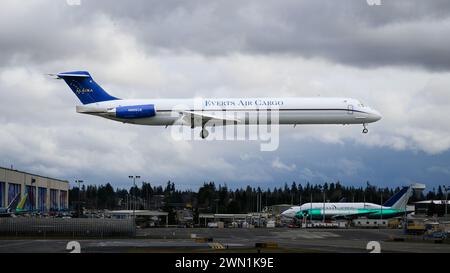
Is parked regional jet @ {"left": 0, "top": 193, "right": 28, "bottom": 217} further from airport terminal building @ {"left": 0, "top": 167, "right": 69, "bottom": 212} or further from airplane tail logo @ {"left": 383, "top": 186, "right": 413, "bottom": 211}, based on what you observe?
airplane tail logo @ {"left": 383, "top": 186, "right": 413, "bottom": 211}

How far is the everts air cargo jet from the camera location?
107 metres

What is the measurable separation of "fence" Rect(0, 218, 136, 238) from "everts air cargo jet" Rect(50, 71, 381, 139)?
697 inches

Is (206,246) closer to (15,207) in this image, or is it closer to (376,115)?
(376,115)

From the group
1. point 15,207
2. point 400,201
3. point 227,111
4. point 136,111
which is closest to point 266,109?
point 227,111

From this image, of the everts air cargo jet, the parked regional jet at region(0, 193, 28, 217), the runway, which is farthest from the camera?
the parked regional jet at region(0, 193, 28, 217)

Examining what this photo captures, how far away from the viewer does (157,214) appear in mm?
192000

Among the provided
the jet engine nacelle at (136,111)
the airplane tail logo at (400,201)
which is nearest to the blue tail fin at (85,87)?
the jet engine nacelle at (136,111)

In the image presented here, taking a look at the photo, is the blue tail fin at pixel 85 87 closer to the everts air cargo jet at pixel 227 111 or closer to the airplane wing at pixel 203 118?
the everts air cargo jet at pixel 227 111

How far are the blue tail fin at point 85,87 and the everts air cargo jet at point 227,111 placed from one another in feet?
6.86

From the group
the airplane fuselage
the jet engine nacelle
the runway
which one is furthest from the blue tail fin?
the runway

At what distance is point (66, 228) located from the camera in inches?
4338

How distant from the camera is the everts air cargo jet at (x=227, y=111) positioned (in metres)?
107
